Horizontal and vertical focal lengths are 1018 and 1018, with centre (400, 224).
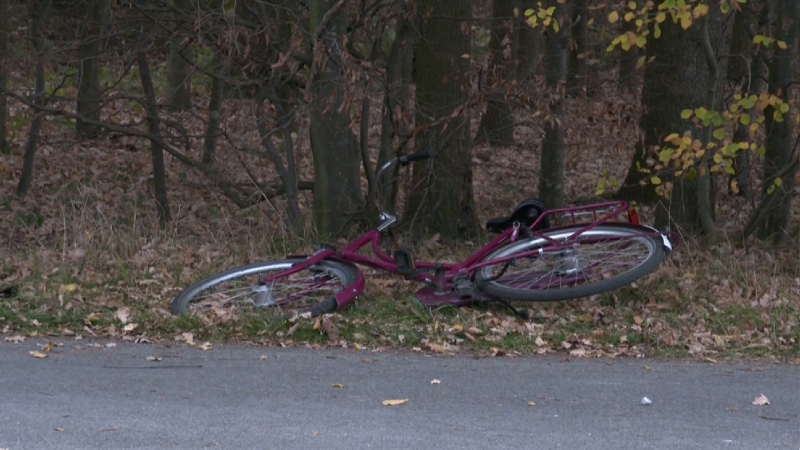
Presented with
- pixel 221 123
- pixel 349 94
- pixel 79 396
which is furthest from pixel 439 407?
→ pixel 221 123

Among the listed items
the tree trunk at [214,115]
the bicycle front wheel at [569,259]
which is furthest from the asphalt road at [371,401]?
the tree trunk at [214,115]

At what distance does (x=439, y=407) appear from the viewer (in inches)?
229

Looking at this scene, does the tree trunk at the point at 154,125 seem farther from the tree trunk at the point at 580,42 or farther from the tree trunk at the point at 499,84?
the tree trunk at the point at 580,42

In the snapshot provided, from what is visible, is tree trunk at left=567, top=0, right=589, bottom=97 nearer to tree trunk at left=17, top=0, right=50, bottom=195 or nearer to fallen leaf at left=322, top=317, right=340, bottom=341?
fallen leaf at left=322, top=317, right=340, bottom=341

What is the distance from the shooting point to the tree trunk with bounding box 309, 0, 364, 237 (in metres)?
10.4

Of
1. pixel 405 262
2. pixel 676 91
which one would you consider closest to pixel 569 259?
pixel 405 262

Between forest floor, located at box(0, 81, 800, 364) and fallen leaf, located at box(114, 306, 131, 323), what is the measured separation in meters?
0.01

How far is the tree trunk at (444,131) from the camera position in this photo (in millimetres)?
11250

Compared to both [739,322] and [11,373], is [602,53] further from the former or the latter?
[11,373]

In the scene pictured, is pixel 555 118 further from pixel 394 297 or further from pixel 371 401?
pixel 371 401

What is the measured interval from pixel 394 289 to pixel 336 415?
10.2ft

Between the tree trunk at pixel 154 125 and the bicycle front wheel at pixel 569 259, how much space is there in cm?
539

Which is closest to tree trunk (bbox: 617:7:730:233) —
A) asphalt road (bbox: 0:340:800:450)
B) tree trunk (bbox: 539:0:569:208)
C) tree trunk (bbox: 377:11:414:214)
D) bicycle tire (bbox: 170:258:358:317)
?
tree trunk (bbox: 539:0:569:208)

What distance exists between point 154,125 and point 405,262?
5.67 m
